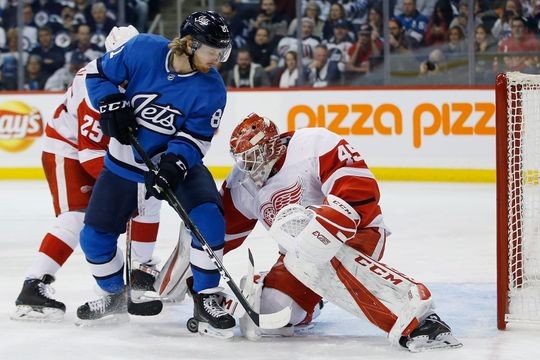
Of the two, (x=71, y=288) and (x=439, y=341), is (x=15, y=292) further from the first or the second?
(x=439, y=341)

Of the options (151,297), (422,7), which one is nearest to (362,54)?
(422,7)

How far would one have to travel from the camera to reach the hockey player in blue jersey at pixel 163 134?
338 cm

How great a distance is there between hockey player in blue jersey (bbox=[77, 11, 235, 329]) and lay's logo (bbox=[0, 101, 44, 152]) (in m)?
5.01

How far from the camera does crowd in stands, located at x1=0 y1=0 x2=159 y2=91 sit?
878 cm

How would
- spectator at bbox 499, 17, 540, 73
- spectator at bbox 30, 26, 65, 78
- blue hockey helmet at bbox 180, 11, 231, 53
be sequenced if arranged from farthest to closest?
spectator at bbox 30, 26, 65, 78, spectator at bbox 499, 17, 540, 73, blue hockey helmet at bbox 180, 11, 231, 53

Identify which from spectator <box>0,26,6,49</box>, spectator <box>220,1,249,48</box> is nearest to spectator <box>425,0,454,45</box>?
spectator <box>220,1,249,48</box>

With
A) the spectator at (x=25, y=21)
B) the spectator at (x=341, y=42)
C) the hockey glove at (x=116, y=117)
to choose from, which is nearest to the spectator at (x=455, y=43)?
the spectator at (x=341, y=42)

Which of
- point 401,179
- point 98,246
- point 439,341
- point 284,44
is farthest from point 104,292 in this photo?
point 284,44

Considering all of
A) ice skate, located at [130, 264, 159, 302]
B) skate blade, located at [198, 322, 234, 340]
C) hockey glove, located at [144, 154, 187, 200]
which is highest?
hockey glove, located at [144, 154, 187, 200]

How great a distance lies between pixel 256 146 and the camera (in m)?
3.33

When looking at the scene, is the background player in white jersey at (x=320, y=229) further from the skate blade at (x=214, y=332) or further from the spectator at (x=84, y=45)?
the spectator at (x=84, y=45)

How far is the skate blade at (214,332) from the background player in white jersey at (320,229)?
0.05 metres

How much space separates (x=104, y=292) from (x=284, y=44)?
17.4 ft

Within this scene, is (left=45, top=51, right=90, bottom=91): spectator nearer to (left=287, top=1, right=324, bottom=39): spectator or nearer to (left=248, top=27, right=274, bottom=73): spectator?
(left=248, top=27, right=274, bottom=73): spectator
